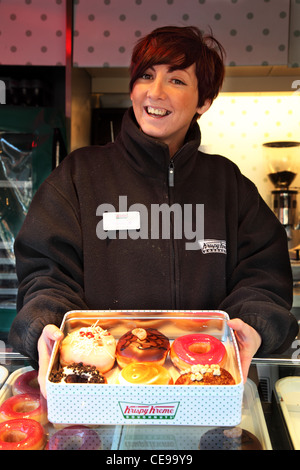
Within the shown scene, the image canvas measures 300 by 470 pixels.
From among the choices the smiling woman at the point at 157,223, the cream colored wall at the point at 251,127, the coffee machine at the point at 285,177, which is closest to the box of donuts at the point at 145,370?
the smiling woman at the point at 157,223

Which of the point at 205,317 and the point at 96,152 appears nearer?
the point at 205,317

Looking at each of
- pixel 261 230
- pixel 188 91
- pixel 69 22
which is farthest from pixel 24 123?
pixel 261 230

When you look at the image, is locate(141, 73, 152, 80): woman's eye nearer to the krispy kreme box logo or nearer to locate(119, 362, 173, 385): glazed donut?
locate(119, 362, 173, 385): glazed donut

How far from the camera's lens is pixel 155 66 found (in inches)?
54.4

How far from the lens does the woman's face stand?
4.48 feet

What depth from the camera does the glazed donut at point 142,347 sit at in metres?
0.99

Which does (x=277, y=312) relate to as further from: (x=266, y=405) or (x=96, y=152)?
(x=96, y=152)

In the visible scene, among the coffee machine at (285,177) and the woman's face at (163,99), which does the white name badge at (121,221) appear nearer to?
the woman's face at (163,99)

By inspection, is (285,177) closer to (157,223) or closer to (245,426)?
(157,223)

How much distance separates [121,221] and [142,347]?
491 millimetres

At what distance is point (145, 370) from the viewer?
35.4 inches

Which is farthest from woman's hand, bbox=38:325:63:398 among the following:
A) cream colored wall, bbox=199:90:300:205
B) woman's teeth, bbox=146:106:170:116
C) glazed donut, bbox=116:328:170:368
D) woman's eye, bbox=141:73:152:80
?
cream colored wall, bbox=199:90:300:205

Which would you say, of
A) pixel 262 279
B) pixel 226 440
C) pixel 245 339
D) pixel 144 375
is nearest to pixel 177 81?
pixel 262 279
